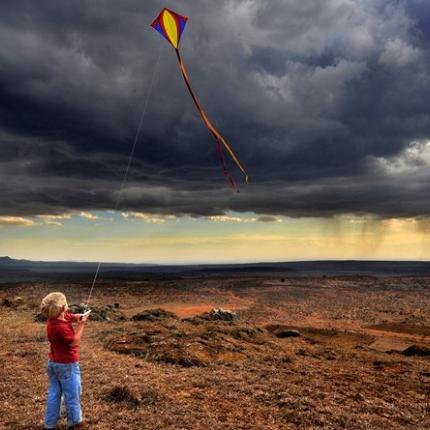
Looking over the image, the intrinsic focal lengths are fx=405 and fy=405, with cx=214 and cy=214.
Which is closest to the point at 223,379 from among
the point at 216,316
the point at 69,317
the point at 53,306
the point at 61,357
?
the point at 61,357

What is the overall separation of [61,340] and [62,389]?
0.98 meters

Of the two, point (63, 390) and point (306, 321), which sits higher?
point (63, 390)

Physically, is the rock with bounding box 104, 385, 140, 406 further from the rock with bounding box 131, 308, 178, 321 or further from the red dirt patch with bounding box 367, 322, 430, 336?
the red dirt patch with bounding box 367, 322, 430, 336

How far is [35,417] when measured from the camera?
8.48 meters

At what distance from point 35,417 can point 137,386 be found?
8.74 feet

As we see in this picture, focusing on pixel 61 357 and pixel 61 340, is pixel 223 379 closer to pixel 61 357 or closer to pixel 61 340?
pixel 61 357

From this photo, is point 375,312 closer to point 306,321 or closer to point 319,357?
point 306,321

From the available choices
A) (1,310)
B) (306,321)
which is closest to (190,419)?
(306,321)

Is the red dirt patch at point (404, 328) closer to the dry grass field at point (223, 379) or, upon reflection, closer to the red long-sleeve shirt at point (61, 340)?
the dry grass field at point (223, 379)

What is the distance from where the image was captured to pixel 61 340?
7.00 m

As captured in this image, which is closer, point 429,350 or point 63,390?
point 63,390

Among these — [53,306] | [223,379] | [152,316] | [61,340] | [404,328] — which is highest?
[53,306]

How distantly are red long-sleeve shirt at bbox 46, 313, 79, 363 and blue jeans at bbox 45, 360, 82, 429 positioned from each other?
128 millimetres

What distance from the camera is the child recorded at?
22.9 ft
